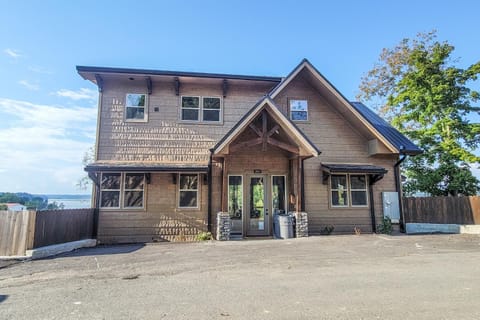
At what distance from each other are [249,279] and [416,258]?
475 centimetres

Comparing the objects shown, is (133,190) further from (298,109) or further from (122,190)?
(298,109)

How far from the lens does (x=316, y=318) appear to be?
3.62 metres

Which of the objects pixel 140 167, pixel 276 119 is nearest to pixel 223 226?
pixel 140 167

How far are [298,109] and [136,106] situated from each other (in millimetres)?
6998

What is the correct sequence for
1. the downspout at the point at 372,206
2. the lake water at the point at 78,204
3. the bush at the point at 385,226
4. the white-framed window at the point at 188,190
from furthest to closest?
the lake water at the point at 78,204 < the downspout at the point at 372,206 < the bush at the point at 385,226 < the white-framed window at the point at 188,190

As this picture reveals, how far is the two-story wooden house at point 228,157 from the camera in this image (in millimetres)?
10680

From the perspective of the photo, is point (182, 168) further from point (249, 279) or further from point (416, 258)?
point (416, 258)

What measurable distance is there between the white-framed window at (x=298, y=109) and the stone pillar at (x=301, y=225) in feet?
14.1

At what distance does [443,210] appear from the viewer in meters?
13.0

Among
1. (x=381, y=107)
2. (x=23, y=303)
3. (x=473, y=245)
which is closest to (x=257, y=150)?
(x=473, y=245)

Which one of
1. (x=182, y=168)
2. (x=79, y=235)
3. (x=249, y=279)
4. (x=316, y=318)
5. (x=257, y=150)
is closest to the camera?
(x=316, y=318)

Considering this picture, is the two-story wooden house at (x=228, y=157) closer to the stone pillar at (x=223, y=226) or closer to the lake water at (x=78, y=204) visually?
the stone pillar at (x=223, y=226)

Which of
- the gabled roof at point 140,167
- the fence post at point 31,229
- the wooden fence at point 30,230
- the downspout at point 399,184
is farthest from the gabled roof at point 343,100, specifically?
the fence post at point 31,229

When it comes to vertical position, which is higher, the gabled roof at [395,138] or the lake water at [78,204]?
the gabled roof at [395,138]
